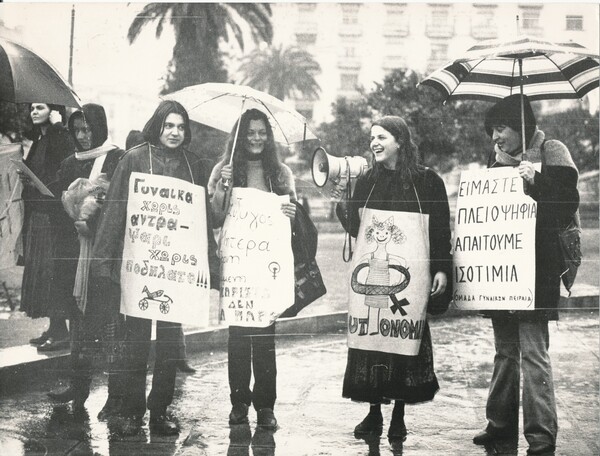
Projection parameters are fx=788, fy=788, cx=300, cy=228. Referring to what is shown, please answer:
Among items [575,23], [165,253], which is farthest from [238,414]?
[575,23]

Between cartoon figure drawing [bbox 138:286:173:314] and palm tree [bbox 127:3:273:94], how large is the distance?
139 cm

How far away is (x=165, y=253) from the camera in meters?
4.76

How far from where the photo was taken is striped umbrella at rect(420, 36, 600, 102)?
468 cm

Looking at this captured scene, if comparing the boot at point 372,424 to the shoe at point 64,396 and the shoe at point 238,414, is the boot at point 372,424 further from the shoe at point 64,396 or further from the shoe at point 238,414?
the shoe at point 64,396

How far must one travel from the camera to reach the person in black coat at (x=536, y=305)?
418cm

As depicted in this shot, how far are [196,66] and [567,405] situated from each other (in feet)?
10.6

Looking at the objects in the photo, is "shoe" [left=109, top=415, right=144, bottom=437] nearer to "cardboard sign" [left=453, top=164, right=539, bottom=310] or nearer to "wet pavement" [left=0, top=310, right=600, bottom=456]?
"wet pavement" [left=0, top=310, right=600, bottom=456]

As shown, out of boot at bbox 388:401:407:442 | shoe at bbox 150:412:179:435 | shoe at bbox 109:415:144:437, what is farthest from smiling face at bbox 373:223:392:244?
shoe at bbox 109:415:144:437

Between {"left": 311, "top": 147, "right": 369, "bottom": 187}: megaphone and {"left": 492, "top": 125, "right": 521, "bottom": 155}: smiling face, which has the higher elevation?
{"left": 492, "top": 125, "right": 521, "bottom": 155}: smiling face

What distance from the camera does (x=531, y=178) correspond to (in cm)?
423

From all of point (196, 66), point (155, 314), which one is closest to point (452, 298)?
point (155, 314)

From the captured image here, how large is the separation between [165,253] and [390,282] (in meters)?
1.36

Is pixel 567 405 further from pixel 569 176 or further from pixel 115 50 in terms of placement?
pixel 115 50

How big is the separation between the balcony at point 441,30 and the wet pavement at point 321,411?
2.00 meters
